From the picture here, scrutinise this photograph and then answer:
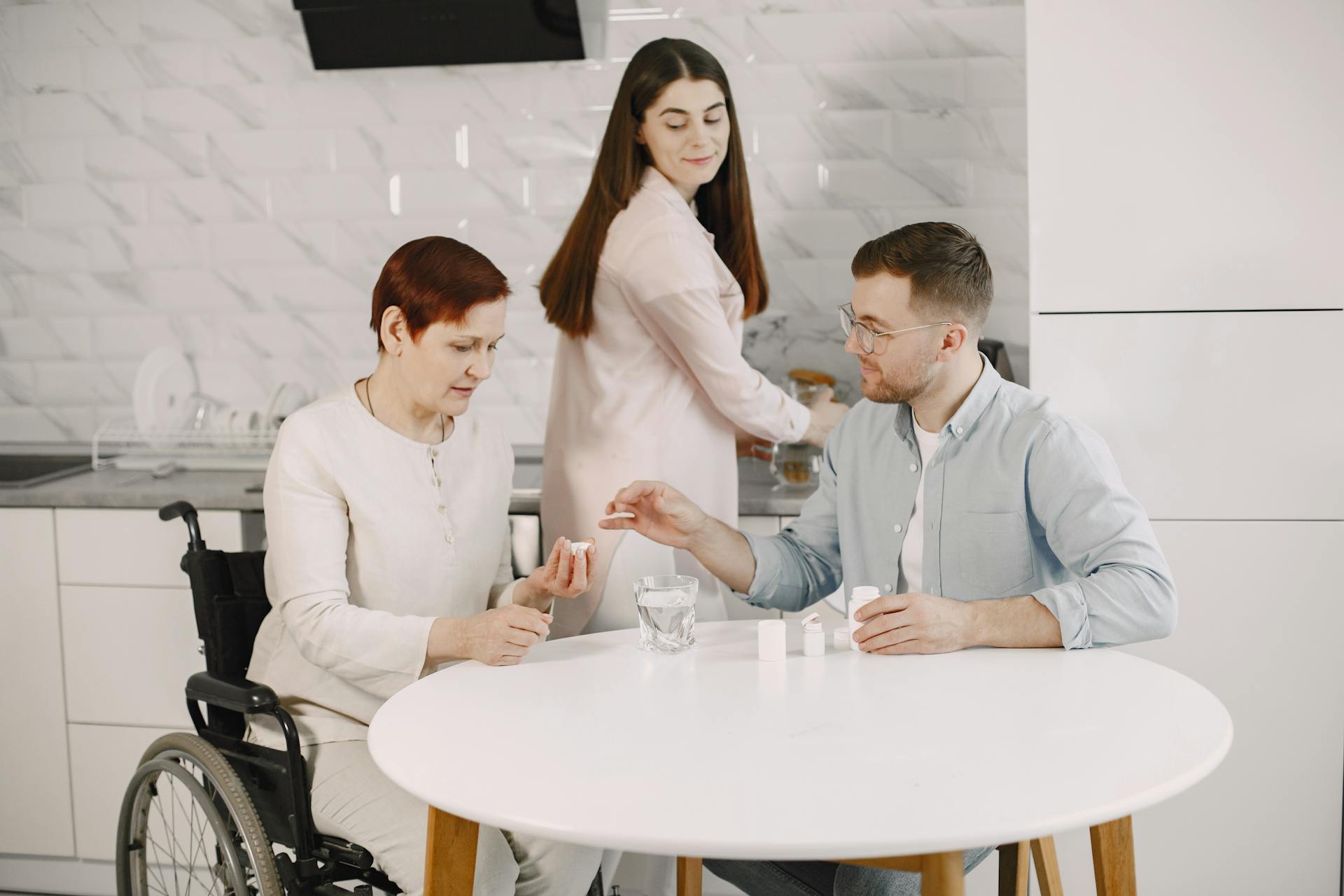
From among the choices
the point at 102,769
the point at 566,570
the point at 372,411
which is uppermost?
the point at 372,411

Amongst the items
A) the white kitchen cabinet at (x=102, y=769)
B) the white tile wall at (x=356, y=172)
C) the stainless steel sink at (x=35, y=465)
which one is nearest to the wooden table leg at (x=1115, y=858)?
the white tile wall at (x=356, y=172)

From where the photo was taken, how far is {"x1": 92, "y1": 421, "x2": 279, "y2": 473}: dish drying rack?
2.92 m

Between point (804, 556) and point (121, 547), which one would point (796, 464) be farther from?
point (121, 547)

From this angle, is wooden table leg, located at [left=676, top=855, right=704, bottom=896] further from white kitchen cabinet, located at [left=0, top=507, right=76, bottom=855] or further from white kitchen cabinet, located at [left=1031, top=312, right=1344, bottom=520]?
white kitchen cabinet, located at [left=0, top=507, right=76, bottom=855]

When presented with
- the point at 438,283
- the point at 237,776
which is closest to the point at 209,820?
the point at 237,776

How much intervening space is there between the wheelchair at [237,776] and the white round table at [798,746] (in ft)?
1.12

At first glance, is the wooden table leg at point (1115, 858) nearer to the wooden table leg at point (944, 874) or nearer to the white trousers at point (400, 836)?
the wooden table leg at point (944, 874)

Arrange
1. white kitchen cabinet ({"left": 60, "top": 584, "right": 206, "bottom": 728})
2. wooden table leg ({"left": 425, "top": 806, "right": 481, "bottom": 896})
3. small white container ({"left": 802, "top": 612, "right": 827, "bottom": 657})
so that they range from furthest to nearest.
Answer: white kitchen cabinet ({"left": 60, "top": 584, "right": 206, "bottom": 728})
small white container ({"left": 802, "top": 612, "right": 827, "bottom": 657})
wooden table leg ({"left": 425, "top": 806, "right": 481, "bottom": 896})

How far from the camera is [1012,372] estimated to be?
9.37 ft

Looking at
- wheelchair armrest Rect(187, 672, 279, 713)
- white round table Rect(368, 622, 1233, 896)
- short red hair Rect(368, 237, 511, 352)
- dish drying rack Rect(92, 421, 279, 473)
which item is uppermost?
short red hair Rect(368, 237, 511, 352)

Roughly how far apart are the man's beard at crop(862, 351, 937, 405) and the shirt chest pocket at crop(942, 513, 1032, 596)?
0.64 feet

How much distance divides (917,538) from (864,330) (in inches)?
13.0

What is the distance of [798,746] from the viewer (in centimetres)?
133

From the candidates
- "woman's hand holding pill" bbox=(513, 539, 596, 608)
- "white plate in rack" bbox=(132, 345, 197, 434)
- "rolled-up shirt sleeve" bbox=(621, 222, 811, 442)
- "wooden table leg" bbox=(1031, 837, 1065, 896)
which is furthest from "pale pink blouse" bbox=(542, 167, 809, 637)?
"white plate in rack" bbox=(132, 345, 197, 434)
